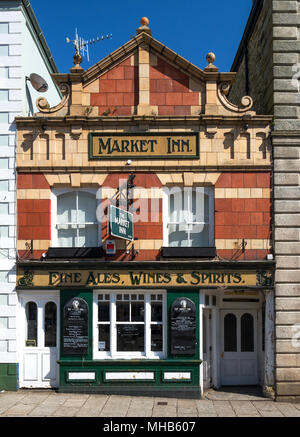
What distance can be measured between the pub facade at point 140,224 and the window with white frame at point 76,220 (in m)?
0.03

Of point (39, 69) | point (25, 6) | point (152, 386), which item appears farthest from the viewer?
point (39, 69)

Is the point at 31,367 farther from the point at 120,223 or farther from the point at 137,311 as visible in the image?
the point at 120,223

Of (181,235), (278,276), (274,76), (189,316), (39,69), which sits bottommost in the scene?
(189,316)

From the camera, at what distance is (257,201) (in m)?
13.1

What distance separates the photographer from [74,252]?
13.1m

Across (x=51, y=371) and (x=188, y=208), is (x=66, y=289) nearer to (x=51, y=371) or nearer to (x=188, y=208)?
(x=51, y=371)

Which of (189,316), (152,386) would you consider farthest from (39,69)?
(152,386)

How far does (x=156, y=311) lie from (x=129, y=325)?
838mm

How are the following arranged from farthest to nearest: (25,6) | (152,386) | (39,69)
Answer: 1. (39,69)
2. (25,6)
3. (152,386)

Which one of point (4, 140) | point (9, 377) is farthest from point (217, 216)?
point (9, 377)

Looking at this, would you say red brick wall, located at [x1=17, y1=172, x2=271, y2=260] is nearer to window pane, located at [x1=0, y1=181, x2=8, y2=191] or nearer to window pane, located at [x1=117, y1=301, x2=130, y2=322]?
window pane, located at [x1=0, y1=181, x2=8, y2=191]

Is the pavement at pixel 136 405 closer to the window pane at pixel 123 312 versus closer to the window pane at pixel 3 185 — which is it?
the window pane at pixel 123 312

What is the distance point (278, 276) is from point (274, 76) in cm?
553

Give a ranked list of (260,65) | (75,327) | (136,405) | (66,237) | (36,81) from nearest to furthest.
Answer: (136,405), (75,327), (66,237), (36,81), (260,65)
